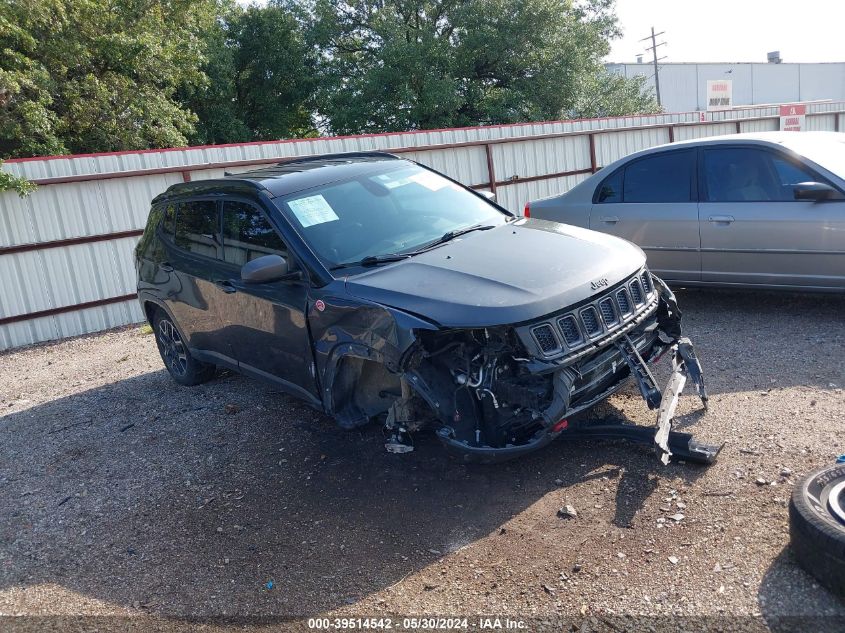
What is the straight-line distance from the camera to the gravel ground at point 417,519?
310cm

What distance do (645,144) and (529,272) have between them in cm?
→ 1538

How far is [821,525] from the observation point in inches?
111

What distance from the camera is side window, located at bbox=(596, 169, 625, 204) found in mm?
7375

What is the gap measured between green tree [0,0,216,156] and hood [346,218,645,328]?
14.2 metres

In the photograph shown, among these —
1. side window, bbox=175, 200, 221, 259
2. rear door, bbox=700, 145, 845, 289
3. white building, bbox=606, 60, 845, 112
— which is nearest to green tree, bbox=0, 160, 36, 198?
side window, bbox=175, 200, 221, 259

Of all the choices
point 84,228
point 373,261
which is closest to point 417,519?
point 373,261

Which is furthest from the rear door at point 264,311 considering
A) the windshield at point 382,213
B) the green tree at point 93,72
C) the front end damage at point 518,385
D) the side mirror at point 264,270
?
the green tree at point 93,72

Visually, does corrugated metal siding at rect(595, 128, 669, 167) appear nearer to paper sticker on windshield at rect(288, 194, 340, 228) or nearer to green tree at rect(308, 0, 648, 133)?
green tree at rect(308, 0, 648, 133)

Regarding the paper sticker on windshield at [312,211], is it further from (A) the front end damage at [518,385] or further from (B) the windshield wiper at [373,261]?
(A) the front end damage at [518,385]

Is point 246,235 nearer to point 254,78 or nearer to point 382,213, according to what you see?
point 382,213

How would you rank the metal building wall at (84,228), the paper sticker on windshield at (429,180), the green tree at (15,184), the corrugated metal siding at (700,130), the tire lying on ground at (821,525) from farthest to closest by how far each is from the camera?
the corrugated metal siding at (700,130), the metal building wall at (84,228), the green tree at (15,184), the paper sticker on windshield at (429,180), the tire lying on ground at (821,525)

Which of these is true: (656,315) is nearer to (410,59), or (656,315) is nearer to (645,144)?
(645,144)

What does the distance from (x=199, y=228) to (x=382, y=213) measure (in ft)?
5.57

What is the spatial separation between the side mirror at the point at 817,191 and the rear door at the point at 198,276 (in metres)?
4.69
